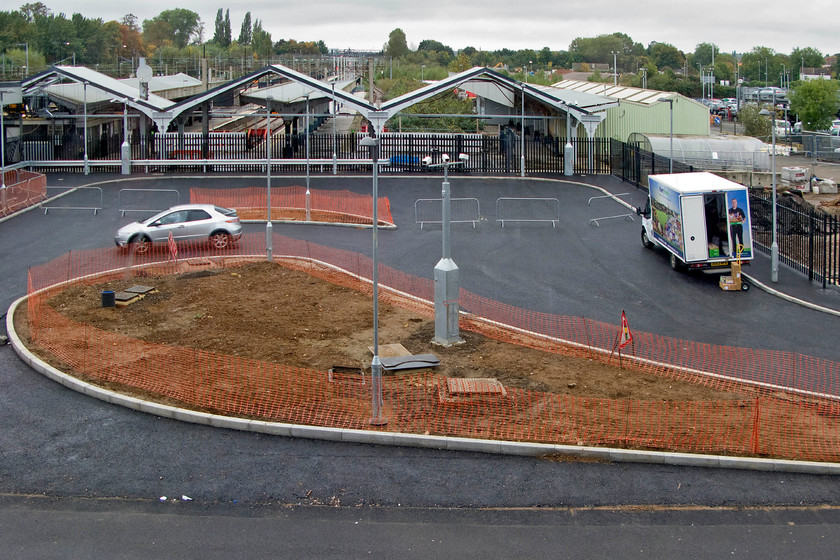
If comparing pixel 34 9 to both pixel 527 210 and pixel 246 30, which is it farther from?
pixel 527 210

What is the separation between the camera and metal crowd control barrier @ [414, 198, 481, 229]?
105 ft

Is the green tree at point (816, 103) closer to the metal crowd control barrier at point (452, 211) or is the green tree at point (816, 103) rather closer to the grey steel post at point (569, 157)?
the grey steel post at point (569, 157)

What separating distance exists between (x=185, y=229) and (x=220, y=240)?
116cm

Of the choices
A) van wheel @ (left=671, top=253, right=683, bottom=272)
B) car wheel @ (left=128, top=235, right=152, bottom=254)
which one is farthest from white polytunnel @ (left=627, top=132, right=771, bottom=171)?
car wheel @ (left=128, top=235, right=152, bottom=254)

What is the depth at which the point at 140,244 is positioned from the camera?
26781 millimetres

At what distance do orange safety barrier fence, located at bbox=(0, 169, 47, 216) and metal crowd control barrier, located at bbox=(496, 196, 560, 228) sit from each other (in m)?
18.5

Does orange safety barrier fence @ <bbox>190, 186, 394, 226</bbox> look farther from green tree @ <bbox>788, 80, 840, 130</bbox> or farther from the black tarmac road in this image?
green tree @ <bbox>788, 80, 840, 130</bbox>

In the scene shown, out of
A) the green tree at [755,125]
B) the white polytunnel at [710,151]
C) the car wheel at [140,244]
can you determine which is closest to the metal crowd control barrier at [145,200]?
the car wheel at [140,244]

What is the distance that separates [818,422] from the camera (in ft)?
47.0

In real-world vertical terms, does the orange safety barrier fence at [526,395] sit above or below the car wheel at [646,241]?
below

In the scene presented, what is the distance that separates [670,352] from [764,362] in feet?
6.01

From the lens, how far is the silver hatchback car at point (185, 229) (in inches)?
1061

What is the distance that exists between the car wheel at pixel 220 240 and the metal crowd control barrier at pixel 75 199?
787cm

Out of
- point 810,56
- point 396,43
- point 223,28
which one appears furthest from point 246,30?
point 810,56
